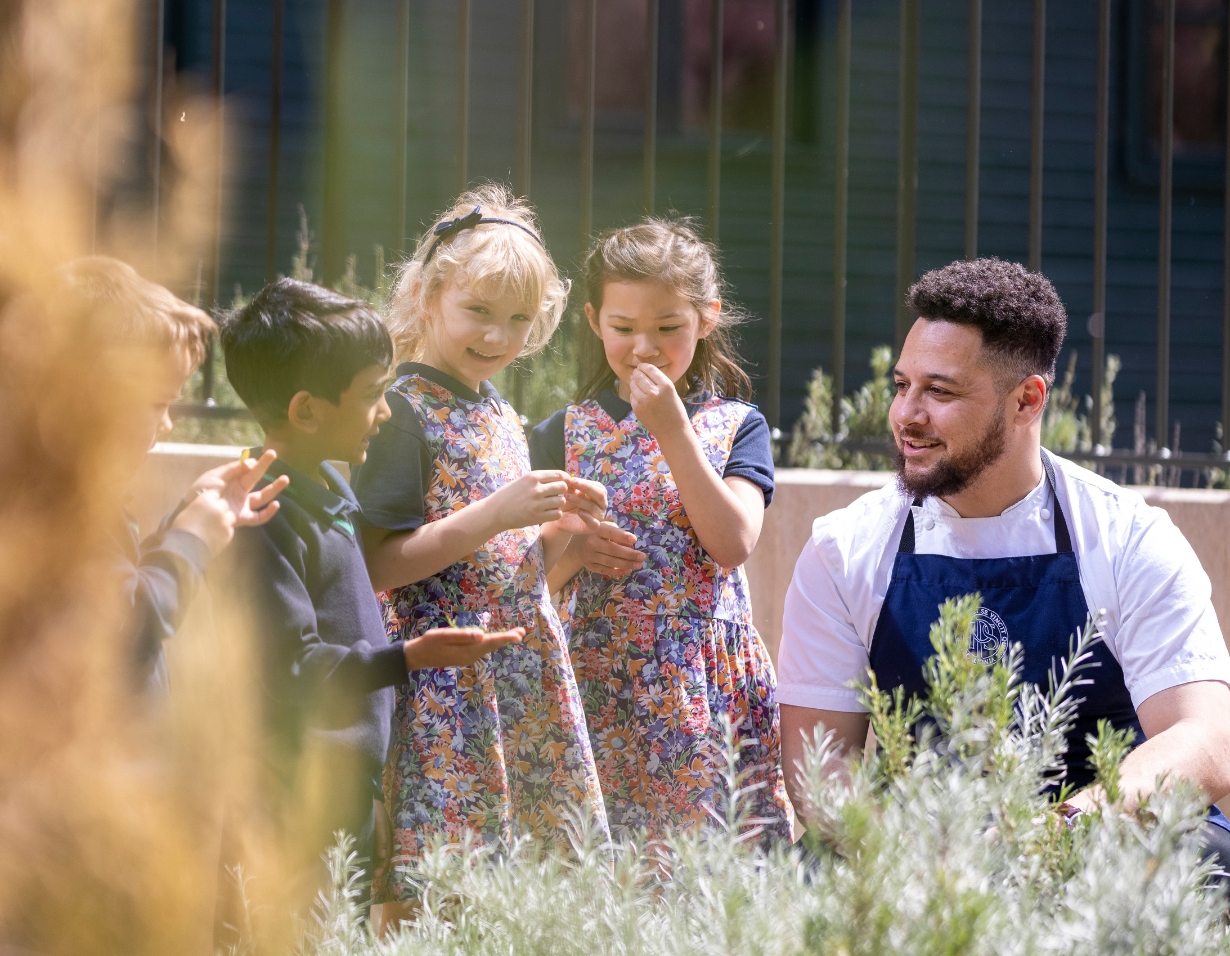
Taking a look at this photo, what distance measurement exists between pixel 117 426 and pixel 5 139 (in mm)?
193

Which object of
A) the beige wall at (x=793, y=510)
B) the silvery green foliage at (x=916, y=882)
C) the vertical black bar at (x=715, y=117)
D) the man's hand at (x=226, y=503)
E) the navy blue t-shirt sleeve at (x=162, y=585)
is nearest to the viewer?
the silvery green foliage at (x=916, y=882)

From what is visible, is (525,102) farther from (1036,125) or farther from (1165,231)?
(1165,231)

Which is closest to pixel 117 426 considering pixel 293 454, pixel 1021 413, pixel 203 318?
pixel 203 318

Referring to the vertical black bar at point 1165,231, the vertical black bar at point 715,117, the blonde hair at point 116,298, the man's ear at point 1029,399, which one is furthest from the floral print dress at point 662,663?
the vertical black bar at point 1165,231

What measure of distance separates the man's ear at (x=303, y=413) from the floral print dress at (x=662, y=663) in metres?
0.72

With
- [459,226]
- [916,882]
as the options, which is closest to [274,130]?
[459,226]

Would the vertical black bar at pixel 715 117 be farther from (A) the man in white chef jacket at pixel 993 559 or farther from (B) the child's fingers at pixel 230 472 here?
(B) the child's fingers at pixel 230 472

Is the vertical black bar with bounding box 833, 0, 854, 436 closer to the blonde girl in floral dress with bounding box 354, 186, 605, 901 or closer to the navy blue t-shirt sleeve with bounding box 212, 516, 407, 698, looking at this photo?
the blonde girl in floral dress with bounding box 354, 186, 605, 901

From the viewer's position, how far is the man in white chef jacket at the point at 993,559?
7.55ft

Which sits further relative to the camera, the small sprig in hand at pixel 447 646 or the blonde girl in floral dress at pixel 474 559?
the blonde girl in floral dress at pixel 474 559

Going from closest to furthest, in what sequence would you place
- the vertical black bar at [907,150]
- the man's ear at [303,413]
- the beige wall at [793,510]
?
the man's ear at [303,413] → the beige wall at [793,510] → the vertical black bar at [907,150]

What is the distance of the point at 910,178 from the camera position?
3.99 meters

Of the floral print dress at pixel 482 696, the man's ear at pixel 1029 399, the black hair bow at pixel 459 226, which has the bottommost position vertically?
the floral print dress at pixel 482 696

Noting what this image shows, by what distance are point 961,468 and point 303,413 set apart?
1.33 m
